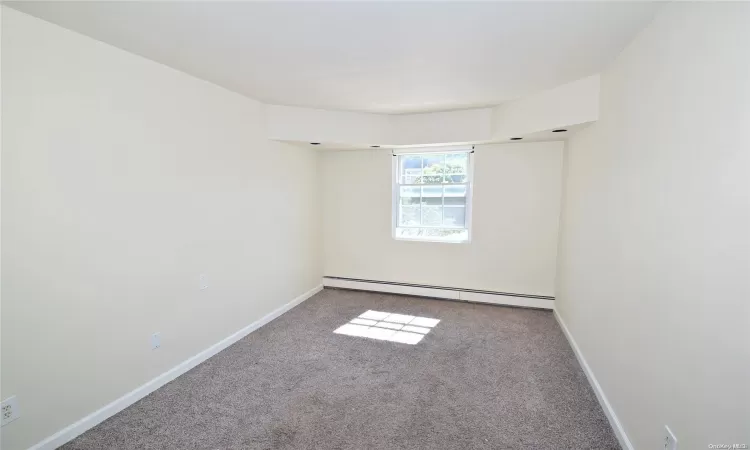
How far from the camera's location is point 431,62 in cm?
228

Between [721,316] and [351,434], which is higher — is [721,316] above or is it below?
above

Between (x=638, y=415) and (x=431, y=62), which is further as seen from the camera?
(x=431, y=62)

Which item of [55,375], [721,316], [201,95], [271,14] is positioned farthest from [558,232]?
[55,375]

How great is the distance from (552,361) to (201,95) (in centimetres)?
365

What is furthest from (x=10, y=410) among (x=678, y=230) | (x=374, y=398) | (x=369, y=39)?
(x=678, y=230)

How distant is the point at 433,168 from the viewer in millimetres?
4402

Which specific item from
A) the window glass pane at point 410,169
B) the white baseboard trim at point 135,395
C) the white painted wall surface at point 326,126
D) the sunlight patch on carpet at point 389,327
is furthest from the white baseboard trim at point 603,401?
the white baseboard trim at point 135,395

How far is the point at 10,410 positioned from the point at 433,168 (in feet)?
13.5

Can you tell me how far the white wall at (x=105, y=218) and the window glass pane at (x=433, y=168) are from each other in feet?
7.19

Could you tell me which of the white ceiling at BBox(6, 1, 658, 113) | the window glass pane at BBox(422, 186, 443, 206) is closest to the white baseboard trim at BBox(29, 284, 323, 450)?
the white ceiling at BBox(6, 1, 658, 113)

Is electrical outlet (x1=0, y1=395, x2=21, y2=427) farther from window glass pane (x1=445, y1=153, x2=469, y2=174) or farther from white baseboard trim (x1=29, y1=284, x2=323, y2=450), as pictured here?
window glass pane (x1=445, y1=153, x2=469, y2=174)

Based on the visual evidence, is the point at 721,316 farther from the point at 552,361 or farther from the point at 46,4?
the point at 46,4

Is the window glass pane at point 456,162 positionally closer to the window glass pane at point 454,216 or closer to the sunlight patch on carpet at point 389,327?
the window glass pane at point 454,216

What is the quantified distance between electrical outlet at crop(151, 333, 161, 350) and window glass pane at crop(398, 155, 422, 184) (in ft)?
10.4
